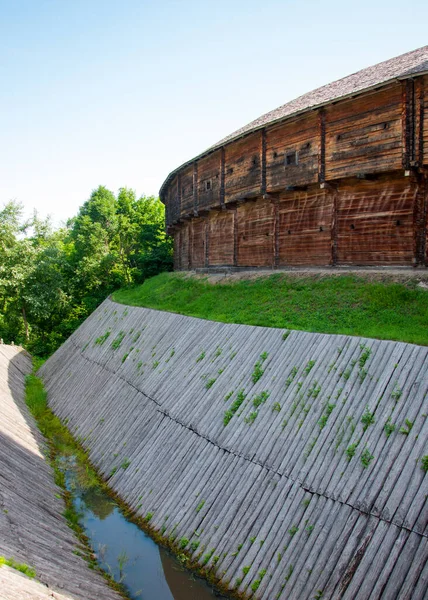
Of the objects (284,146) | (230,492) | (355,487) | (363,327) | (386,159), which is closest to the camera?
(355,487)

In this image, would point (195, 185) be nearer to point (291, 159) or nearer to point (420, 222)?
point (291, 159)

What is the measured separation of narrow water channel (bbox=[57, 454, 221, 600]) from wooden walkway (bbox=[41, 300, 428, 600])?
38 centimetres

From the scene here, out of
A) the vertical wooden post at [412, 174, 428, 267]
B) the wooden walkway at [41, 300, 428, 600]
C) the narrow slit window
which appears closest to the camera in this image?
the wooden walkway at [41, 300, 428, 600]

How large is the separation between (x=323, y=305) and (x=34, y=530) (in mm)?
7972

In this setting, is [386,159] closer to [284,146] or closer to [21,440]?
[284,146]

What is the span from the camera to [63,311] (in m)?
35.4

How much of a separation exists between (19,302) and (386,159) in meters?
27.4

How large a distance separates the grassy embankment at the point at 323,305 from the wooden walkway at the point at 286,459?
4.05 ft

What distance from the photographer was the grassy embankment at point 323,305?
32.2 ft

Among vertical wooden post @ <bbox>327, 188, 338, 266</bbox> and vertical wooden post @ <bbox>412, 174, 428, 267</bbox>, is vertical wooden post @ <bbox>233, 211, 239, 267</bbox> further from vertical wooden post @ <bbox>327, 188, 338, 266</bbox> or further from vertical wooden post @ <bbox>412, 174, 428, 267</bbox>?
vertical wooden post @ <bbox>412, 174, 428, 267</bbox>

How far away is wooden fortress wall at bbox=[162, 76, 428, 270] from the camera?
1308 centimetres

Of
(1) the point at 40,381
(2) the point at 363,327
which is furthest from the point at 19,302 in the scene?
(2) the point at 363,327

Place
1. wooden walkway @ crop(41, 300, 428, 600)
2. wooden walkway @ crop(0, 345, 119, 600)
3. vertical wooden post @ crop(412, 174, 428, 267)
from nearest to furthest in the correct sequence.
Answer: wooden walkway @ crop(0, 345, 119, 600) → wooden walkway @ crop(41, 300, 428, 600) → vertical wooden post @ crop(412, 174, 428, 267)

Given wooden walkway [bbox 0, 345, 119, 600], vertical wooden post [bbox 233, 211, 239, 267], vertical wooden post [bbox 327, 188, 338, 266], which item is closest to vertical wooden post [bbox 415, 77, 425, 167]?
vertical wooden post [bbox 327, 188, 338, 266]
